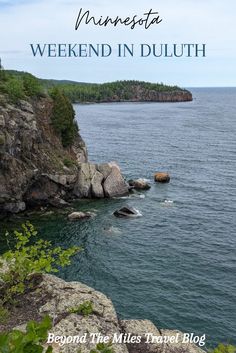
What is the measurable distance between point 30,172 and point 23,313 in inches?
1578

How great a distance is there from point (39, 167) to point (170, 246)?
75.3 feet

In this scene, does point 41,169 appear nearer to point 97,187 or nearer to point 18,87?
point 97,187

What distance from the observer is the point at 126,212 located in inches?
2090

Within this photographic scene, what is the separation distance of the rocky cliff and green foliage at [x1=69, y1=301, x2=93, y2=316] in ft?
122

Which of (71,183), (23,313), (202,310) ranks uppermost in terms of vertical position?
(23,313)

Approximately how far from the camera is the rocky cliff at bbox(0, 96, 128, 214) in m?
51.9

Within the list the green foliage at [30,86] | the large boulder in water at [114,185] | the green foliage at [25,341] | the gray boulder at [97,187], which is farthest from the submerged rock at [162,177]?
the green foliage at [25,341]

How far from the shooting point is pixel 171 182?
6825 cm

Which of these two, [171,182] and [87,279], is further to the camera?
[171,182]

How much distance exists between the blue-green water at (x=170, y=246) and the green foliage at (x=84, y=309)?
15.4 m

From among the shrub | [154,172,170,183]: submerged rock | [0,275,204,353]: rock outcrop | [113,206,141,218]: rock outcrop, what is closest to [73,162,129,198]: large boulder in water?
the shrub

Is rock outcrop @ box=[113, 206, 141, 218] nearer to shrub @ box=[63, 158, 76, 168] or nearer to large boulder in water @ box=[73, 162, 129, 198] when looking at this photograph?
large boulder in water @ box=[73, 162, 129, 198]

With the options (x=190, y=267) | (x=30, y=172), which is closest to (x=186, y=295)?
(x=190, y=267)

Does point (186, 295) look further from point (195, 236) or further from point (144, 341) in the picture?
point (144, 341)
